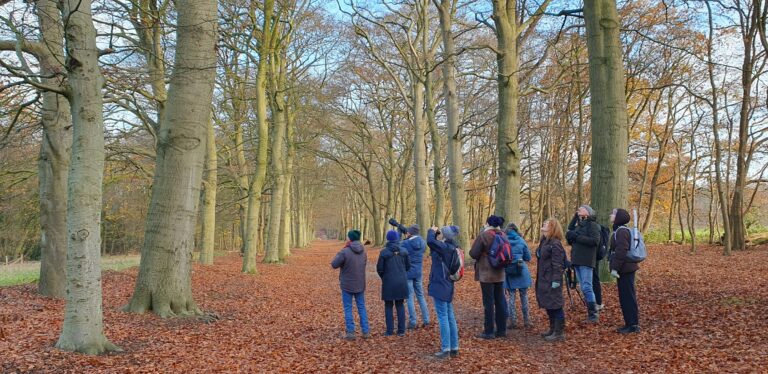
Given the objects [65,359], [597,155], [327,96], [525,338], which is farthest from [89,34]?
[327,96]

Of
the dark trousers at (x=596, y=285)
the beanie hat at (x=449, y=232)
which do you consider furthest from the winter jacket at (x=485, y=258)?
the dark trousers at (x=596, y=285)

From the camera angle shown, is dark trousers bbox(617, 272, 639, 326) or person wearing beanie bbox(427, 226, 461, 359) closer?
person wearing beanie bbox(427, 226, 461, 359)

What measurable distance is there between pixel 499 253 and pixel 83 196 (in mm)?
5218

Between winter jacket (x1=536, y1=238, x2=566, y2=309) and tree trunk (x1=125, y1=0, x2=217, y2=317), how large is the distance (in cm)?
572

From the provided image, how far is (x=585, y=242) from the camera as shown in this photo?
7.76m

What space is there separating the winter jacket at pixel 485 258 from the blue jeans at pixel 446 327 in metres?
0.95

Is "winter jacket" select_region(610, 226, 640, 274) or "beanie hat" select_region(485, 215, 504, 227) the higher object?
"beanie hat" select_region(485, 215, 504, 227)

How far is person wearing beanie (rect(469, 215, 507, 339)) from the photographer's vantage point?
713 cm

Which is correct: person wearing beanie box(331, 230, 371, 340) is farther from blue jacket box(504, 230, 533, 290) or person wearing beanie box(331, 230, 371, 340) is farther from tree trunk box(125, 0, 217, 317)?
tree trunk box(125, 0, 217, 317)

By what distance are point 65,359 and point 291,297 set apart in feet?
24.4

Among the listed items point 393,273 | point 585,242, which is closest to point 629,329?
point 585,242

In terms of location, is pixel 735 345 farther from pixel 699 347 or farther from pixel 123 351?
pixel 123 351

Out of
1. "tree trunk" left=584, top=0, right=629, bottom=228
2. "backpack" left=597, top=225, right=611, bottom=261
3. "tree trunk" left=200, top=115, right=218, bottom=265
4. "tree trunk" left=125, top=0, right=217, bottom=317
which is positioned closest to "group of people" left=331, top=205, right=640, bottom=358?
"backpack" left=597, top=225, right=611, bottom=261

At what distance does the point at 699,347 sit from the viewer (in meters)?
5.98
